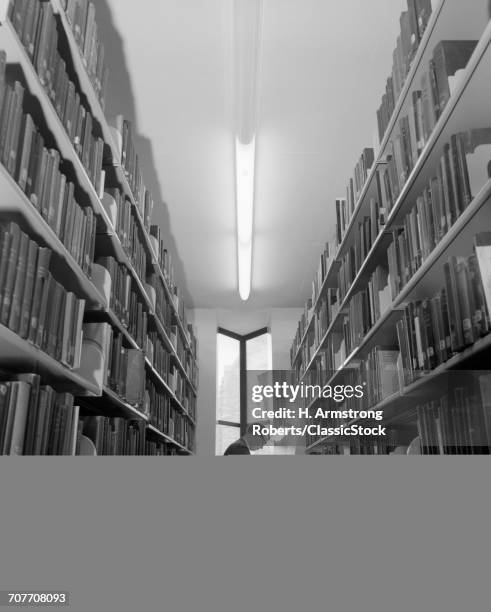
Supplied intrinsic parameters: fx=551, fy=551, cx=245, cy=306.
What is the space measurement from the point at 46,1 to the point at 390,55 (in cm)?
179

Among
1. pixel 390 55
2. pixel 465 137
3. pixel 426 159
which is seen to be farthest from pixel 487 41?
pixel 390 55

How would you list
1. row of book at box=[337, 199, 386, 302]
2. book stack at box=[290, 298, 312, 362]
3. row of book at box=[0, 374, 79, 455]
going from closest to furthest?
row of book at box=[0, 374, 79, 455] → row of book at box=[337, 199, 386, 302] → book stack at box=[290, 298, 312, 362]

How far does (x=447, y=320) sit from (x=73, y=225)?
3.89ft

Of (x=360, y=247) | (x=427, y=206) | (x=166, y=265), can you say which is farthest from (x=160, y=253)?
(x=427, y=206)

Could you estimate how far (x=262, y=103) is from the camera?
10.00ft

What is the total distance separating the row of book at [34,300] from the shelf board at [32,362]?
0.02 m

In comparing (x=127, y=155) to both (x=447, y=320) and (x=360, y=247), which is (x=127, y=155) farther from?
(x=447, y=320)

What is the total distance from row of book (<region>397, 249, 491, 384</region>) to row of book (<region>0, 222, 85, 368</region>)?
109 cm

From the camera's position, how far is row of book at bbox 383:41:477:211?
64.0 inches

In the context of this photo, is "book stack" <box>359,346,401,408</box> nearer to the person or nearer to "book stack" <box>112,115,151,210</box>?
the person

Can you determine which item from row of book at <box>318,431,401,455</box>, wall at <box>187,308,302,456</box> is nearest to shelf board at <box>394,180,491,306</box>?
row of book at <box>318,431,401,455</box>
